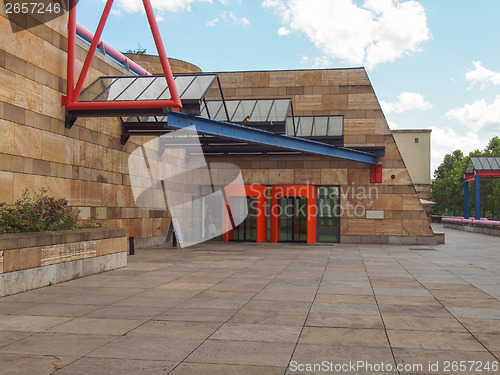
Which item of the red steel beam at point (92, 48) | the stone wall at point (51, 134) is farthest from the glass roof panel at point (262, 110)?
the red steel beam at point (92, 48)

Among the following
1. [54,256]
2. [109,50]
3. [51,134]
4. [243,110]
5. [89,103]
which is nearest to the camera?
[54,256]

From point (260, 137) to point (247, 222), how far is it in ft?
26.0

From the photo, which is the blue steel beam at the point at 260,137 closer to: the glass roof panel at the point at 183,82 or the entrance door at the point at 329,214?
the glass roof panel at the point at 183,82

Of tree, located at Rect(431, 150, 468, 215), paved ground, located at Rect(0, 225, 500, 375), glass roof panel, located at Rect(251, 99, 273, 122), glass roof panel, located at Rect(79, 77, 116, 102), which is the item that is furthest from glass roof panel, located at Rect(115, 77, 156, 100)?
tree, located at Rect(431, 150, 468, 215)

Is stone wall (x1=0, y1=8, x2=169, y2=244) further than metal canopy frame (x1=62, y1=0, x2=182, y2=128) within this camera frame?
No

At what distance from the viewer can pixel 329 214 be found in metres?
28.1

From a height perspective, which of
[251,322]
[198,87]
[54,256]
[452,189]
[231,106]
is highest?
[231,106]

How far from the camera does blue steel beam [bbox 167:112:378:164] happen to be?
18000mm

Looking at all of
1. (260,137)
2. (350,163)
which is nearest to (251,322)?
(260,137)

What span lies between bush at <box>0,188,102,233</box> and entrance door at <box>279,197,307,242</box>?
51.9 ft

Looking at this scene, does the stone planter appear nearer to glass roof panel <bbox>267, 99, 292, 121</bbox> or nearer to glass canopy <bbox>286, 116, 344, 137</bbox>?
glass roof panel <bbox>267, 99, 292, 121</bbox>

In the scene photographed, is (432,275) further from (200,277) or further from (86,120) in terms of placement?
(86,120)

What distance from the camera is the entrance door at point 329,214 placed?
2802 cm

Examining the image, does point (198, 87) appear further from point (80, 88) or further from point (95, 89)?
point (80, 88)
